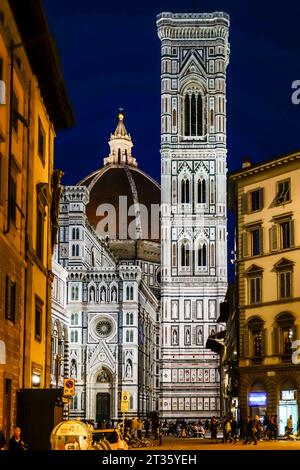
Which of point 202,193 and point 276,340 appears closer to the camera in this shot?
point 276,340

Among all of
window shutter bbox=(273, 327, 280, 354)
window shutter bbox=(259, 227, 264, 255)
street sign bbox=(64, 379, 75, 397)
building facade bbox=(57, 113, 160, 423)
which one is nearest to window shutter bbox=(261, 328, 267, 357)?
window shutter bbox=(273, 327, 280, 354)

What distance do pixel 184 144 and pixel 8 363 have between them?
101699mm

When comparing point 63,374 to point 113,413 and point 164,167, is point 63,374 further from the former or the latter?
point 164,167

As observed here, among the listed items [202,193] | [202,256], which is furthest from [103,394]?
[202,193]

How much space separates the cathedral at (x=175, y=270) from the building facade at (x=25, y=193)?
8242 centimetres

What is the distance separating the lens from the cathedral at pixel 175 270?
12019cm

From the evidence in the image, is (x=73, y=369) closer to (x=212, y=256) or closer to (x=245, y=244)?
(x=212, y=256)

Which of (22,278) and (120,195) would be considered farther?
(120,195)

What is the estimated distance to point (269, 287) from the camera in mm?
53656

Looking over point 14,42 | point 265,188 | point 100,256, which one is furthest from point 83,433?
point 100,256

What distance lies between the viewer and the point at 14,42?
2705cm

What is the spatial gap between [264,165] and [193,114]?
7482 cm

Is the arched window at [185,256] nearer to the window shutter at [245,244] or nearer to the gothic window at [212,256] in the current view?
the gothic window at [212,256]

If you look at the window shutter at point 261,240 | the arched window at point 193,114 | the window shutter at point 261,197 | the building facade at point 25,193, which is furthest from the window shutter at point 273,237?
the arched window at point 193,114
